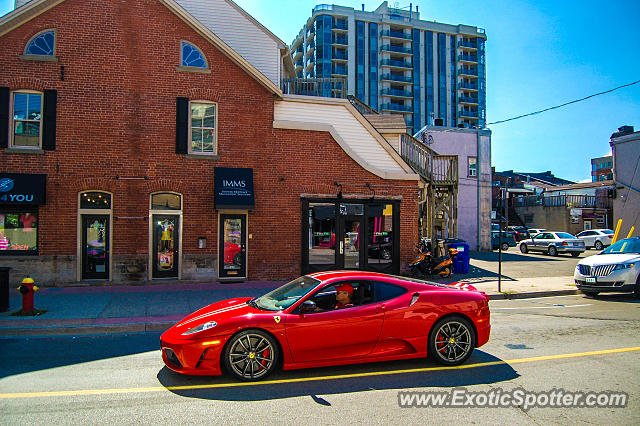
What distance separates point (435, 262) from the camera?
15.8m

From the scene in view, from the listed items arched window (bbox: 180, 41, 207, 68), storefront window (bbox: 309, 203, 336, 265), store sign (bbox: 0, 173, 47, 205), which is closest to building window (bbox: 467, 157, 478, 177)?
storefront window (bbox: 309, 203, 336, 265)

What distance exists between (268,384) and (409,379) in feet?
5.84

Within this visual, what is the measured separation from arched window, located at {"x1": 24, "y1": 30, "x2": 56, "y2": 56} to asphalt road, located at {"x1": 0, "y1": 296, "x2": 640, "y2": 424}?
31.8 ft

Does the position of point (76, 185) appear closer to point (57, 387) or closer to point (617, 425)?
point (57, 387)

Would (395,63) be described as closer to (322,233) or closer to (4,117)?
(322,233)

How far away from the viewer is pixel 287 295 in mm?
6363

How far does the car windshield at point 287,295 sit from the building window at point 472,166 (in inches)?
1089

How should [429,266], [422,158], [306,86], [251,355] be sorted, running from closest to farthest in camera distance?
[251,355] → [429,266] → [422,158] → [306,86]

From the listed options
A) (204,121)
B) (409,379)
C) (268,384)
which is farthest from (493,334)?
(204,121)

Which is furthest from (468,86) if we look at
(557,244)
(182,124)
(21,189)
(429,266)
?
(21,189)

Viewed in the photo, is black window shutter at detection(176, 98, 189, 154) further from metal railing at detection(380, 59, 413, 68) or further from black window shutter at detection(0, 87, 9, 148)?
metal railing at detection(380, 59, 413, 68)

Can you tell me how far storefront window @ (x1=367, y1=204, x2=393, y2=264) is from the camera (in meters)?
16.0

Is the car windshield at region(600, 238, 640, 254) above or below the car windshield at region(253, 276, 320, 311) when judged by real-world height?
above

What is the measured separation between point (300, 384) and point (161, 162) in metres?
10.7
